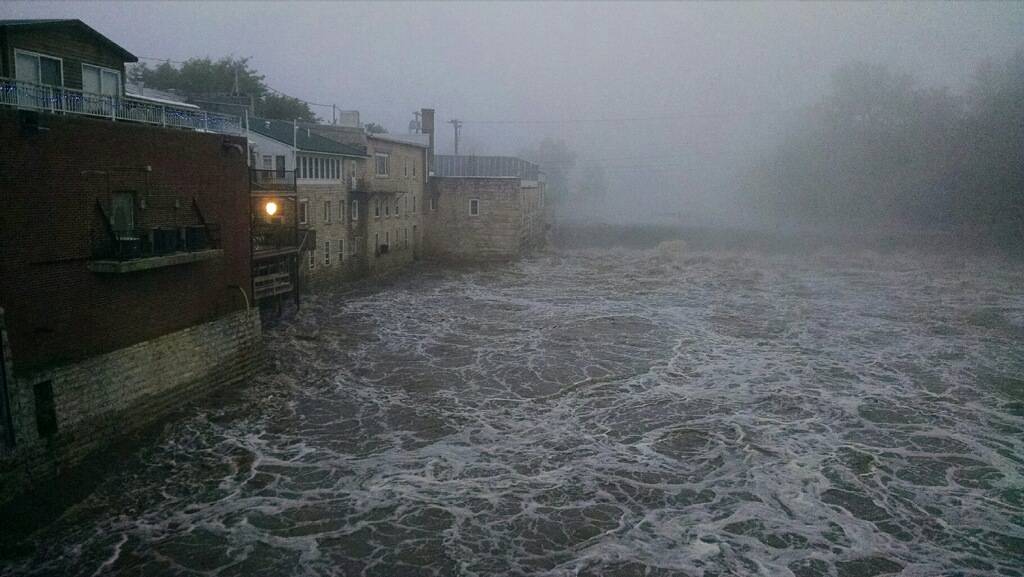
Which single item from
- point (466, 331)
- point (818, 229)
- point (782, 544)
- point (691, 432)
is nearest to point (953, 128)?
point (818, 229)

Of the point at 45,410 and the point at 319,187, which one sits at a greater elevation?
the point at 319,187

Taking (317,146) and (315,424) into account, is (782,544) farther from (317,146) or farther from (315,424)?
(317,146)

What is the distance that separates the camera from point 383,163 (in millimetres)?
→ 38188

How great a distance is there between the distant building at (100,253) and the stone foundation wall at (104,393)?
0.10 feet

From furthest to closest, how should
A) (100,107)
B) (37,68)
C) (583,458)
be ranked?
(37,68) → (100,107) → (583,458)

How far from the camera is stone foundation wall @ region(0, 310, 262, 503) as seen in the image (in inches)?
480

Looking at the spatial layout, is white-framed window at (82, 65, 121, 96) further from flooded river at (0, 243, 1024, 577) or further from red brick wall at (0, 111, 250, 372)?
flooded river at (0, 243, 1024, 577)

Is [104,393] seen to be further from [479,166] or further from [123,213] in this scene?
[479,166]

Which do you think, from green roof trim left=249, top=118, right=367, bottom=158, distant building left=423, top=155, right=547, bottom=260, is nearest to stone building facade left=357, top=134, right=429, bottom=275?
distant building left=423, top=155, right=547, bottom=260

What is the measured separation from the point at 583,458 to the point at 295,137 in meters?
18.2

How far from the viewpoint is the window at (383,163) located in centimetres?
3741

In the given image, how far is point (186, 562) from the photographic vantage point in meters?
10.9

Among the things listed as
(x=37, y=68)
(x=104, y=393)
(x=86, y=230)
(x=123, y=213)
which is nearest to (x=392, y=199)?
(x=37, y=68)

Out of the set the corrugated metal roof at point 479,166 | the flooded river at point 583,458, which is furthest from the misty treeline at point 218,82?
the flooded river at point 583,458
